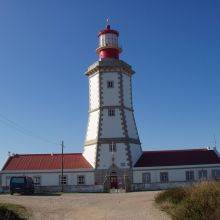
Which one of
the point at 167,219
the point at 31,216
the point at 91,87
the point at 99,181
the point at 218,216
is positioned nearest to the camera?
the point at 218,216

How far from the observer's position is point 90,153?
41.9m

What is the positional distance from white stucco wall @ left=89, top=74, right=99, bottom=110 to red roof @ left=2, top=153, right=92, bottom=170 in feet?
17.4

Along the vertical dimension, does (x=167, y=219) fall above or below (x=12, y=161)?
below

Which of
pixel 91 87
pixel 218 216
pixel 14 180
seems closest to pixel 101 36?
pixel 91 87

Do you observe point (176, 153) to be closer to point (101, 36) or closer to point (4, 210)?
point (101, 36)

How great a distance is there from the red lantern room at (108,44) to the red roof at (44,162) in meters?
10.2

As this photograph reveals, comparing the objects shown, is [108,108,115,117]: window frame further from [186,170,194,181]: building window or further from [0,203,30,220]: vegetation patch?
[0,203,30,220]: vegetation patch

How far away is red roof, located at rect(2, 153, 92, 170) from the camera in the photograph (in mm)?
41938

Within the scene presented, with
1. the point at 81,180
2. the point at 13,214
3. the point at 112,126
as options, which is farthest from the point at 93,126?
the point at 13,214

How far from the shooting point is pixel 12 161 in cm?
4341

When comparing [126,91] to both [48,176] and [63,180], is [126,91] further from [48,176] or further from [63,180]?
[48,176]

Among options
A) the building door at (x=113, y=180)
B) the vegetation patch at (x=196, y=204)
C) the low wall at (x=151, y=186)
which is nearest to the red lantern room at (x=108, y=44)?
the building door at (x=113, y=180)

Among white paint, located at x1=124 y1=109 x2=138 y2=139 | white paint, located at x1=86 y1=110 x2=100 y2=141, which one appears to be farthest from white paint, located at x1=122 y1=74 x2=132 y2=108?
white paint, located at x1=86 y1=110 x2=100 y2=141

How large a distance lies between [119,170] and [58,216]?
23.3m
